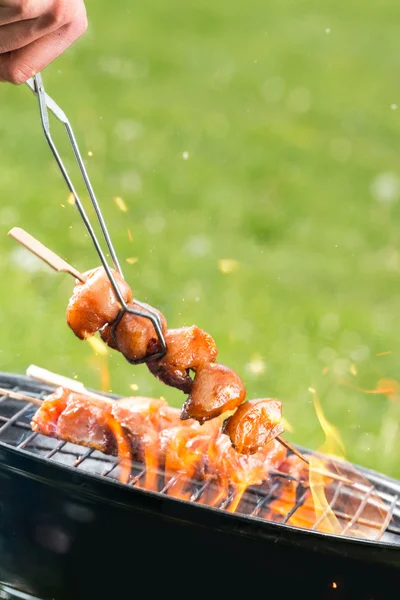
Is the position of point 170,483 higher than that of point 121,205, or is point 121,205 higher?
point 121,205

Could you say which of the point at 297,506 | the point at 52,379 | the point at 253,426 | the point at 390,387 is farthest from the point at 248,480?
the point at 390,387

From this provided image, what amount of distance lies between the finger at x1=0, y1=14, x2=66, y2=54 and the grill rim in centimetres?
129

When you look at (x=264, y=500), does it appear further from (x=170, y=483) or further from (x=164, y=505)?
(x=164, y=505)

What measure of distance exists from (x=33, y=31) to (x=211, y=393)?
4.03 feet

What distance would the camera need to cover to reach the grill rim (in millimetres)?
2697

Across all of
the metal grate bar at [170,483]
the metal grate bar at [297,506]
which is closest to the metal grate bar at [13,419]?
the metal grate bar at [170,483]

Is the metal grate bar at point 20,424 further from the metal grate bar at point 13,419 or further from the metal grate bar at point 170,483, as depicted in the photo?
the metal grate bar at point 170,483

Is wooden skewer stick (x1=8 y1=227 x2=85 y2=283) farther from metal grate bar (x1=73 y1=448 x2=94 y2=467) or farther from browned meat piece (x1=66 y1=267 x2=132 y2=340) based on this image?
metal grate bar (x1=73 y1=448 x2=94 y2=467)

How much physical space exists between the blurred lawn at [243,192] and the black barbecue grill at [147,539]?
5.65 feet

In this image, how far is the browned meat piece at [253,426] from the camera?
2.94 metres

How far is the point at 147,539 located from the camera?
298cm

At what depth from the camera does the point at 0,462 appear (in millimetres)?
3055

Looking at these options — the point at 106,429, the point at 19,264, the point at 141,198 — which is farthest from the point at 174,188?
the point at 106,429

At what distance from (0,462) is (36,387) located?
0.74 meters
